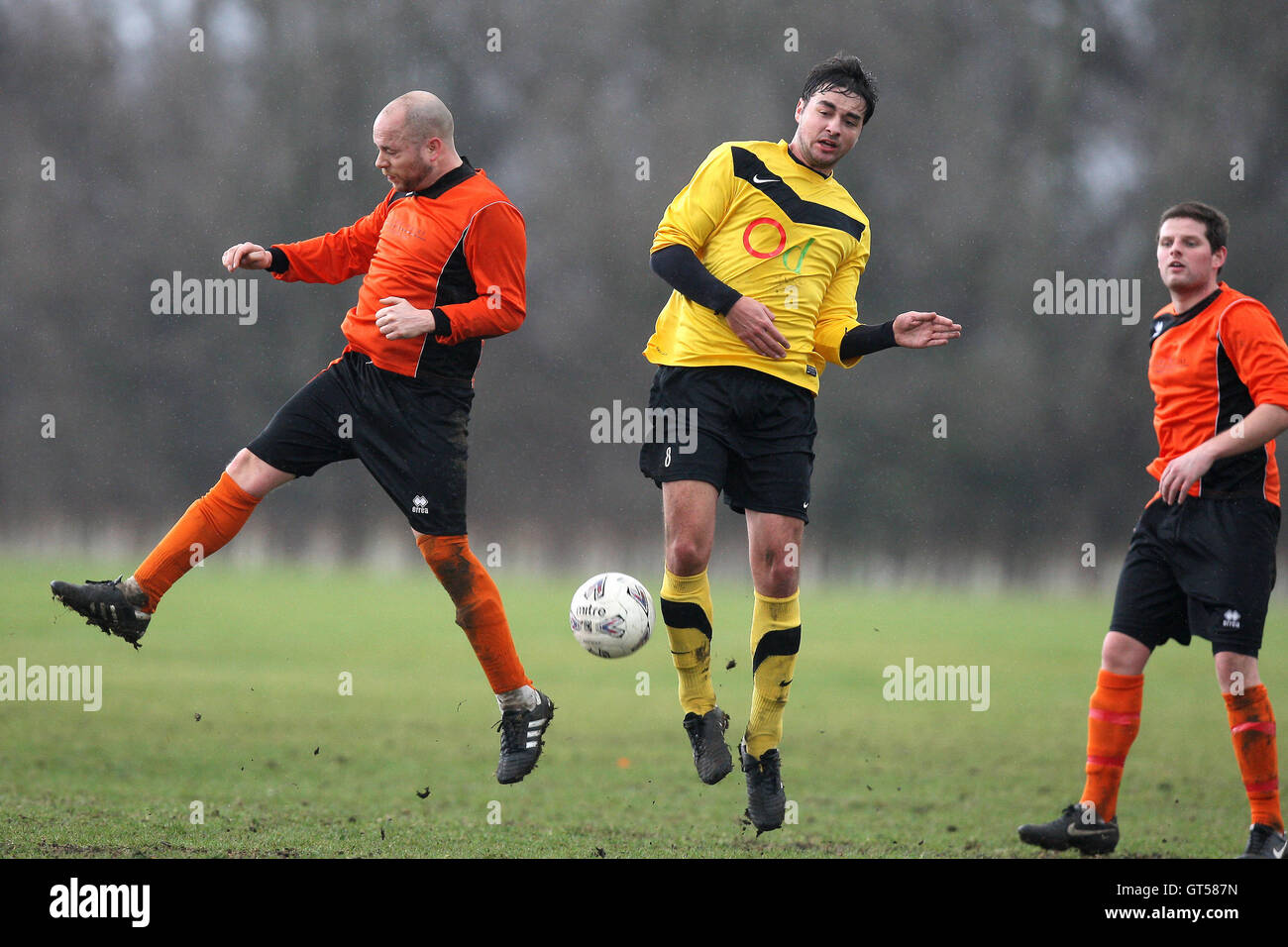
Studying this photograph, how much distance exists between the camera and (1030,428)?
28.7 meters

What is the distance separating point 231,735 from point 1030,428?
69.9 feet

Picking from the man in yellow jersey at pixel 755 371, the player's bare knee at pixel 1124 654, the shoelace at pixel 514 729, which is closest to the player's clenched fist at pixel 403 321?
the man in yellow jersey at pixel 755 371

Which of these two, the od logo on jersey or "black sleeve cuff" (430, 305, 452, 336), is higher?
the od logo on jersey

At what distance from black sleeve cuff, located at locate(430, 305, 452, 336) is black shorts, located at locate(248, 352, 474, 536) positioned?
353 mm

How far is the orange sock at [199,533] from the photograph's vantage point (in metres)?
5.31

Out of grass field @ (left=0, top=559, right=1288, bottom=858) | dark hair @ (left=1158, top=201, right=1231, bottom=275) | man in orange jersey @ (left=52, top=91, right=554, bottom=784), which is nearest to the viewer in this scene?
man in orange jersey @ (left=52, top=91, right=554, bottom=784)

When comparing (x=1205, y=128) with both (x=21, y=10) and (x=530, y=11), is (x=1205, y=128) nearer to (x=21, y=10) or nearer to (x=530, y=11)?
(x=530, y=11)

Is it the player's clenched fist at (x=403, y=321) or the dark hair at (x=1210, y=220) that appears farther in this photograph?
the dark hair at (x=1210, y=220)

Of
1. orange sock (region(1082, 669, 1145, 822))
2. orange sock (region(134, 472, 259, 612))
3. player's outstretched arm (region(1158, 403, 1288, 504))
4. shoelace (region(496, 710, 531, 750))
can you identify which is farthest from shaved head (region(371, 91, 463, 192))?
orange sock (region(1082, 669, 1145, 822))

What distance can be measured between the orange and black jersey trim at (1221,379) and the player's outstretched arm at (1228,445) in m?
0.07

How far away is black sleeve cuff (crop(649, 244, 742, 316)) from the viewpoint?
5.10 meters

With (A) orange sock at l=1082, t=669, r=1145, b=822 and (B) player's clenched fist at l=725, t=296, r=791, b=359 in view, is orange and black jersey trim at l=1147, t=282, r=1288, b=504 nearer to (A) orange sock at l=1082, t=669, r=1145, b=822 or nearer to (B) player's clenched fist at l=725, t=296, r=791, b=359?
(A) orange sock at l=1082, t=669, r=1145, b=822

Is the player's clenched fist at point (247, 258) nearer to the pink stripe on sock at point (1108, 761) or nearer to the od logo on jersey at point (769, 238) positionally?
the od logo on jersey at point (769, 238)

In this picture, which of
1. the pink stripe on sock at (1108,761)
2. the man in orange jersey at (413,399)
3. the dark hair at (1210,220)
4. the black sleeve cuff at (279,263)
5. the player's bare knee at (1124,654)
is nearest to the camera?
the man in orange jersey at (413,399)
